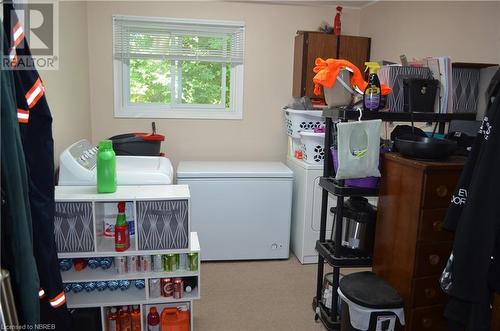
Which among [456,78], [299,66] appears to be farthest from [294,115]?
[456,78]

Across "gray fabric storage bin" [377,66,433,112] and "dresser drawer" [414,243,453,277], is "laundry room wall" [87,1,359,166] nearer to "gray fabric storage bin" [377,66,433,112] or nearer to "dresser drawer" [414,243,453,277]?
"gray fabric storage bin" [377,66,433,112]

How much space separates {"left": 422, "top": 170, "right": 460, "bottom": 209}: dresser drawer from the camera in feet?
5.69

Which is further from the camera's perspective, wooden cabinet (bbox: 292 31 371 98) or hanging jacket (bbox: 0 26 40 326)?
wooden cabinet (bbox: 292 31 371 98)

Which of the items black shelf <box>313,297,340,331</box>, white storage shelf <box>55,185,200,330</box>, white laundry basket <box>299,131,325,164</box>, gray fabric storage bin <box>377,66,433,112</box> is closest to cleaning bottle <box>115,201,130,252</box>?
white storage shelf <box>55,185,200,330</box>

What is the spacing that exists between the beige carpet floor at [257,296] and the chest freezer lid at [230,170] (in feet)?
2.52

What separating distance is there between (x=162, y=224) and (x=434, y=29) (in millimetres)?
2386

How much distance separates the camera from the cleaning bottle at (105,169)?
1.98 meters

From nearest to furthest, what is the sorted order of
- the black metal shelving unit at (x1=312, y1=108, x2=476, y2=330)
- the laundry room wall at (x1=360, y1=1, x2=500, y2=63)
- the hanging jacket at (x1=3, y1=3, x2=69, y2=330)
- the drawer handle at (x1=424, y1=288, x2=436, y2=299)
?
the hanging jacket at (x1=3, y1=3, x2=69, y2=330)
the drawer handle at (x1=424, y1=288, x2=436, y2=299)
the black metal shelving unit at (x1=312, y1=108, x2=476, y2=330)
the laundry room wall at (x1=360, y1=1, x2=500, y2=63)

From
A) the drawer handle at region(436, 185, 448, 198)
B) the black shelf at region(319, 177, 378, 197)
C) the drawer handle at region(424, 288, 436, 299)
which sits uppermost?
the drawer handle at region(436, 185, 448, 198)

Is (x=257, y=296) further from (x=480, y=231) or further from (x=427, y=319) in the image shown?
(x=480, y=231)

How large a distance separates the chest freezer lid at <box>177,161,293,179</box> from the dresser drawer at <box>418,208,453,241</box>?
159 cm

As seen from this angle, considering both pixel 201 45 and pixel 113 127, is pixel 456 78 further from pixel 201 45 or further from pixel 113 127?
pixel 113 127

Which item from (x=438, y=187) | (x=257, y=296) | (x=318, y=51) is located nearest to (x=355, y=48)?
(x=318, y=51)

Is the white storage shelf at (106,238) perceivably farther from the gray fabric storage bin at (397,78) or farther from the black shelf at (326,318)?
the gray fabric storage bin at (397,78)
